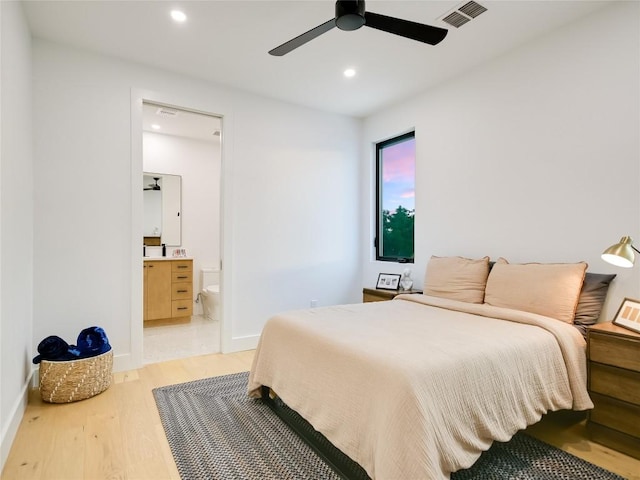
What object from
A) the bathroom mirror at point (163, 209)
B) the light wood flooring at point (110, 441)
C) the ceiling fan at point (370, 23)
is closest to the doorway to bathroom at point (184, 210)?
the bathroom mirror at point (163, 209)

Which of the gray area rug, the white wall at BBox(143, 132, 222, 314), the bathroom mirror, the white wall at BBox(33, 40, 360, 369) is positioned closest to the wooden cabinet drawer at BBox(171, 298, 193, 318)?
the white wall at BBox(143, 132, 222, 314)

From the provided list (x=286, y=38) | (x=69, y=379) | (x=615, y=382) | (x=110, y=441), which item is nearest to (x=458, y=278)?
(x=615, y=382)

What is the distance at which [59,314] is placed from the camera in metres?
2.94

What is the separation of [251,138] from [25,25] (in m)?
1.90

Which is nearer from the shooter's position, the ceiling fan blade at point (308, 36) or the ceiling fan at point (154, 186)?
the ceiling fan blade at point (308, 36)

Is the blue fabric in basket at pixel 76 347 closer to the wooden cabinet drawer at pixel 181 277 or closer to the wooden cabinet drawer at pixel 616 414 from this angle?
the wooden cabinet drawer at pixel 181 277

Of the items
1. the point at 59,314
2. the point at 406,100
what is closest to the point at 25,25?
the point at 59,314

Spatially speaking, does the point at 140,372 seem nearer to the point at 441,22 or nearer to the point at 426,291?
the point at 426,291

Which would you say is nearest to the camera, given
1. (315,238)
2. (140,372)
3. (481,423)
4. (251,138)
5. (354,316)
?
(481,423)

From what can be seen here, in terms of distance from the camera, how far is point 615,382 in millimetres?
1945

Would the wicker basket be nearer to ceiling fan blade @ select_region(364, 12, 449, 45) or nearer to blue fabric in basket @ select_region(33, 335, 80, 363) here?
blue fabric in basket @ select_region(33, 335, 80, 363)

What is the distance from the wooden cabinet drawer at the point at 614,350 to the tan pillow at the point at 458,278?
91cm

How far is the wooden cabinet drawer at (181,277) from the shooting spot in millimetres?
4859

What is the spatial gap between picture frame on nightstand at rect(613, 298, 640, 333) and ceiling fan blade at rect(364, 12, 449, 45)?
73.3 inches
